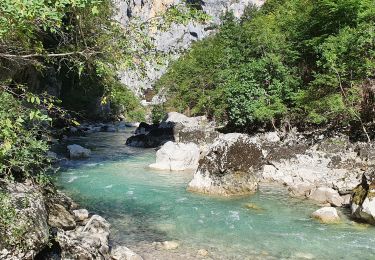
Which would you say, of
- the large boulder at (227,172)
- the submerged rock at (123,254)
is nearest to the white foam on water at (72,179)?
the large boulder at (227,172)

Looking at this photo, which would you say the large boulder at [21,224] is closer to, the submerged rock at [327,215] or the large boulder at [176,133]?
the submerged rock at [327,215]

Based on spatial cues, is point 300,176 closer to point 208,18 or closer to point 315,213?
point 315,213

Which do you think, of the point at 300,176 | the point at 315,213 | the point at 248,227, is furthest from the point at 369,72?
the point at 248,227

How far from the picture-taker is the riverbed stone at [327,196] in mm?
14500

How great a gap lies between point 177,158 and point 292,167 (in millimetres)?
6744

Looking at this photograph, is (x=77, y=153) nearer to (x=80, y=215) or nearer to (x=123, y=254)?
(x=80, y=215)

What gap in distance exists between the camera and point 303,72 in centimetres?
2941

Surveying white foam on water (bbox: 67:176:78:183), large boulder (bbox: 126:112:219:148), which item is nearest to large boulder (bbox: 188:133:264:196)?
white foam on water (bbox: 67:176:78:183)

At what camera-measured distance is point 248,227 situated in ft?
39.8

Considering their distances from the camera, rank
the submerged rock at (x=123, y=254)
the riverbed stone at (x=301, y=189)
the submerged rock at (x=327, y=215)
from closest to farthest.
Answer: the submerged rock at (x=123, y=254) → the submerged rock at (x=327, y=215) → the riverbed stone at (x=301, y=189)

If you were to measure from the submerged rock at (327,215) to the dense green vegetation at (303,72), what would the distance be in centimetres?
861

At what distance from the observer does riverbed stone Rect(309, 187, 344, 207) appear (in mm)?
14500

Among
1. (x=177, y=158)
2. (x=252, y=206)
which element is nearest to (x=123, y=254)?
(x=252, y=206)

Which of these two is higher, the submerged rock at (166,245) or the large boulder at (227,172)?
the large boulder at (227,172)
